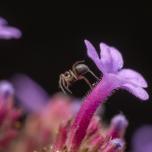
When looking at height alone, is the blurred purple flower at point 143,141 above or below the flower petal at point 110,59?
below

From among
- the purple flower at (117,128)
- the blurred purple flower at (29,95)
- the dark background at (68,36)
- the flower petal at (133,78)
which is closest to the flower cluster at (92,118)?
the flower petal at (133,78)

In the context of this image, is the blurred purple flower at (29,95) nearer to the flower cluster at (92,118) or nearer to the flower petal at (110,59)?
the flower cluster at (92,118)

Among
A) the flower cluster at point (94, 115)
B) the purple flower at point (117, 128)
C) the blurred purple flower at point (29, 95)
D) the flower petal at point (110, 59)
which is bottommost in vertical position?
the blurred purple flower at point (29, 95)

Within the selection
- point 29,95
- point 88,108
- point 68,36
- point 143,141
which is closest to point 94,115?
point 88,108

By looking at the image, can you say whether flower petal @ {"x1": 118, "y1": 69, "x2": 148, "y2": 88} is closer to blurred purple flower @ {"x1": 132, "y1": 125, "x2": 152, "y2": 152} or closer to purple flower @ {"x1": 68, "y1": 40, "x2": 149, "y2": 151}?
purple flower @ {"x1": 68, "y1": 40, "x2": 149, "y2": 151}

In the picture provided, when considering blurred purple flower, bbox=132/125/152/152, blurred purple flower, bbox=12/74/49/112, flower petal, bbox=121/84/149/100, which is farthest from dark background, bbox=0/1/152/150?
flower petal, bbox=121/84/149/100

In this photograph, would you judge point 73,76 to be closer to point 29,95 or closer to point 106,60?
point 106,60

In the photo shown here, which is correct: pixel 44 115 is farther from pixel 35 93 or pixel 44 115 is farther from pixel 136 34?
pixel 136 34

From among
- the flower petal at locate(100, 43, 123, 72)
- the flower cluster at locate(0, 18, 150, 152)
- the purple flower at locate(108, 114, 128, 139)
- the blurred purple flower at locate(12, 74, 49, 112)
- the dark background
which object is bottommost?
the dark background

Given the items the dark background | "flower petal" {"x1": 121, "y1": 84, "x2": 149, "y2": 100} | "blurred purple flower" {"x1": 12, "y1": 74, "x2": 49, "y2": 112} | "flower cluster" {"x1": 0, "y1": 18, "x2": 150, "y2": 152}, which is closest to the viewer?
"flower petal" {"x1": 121, "y1": 84, "x2": 149, "y2": 100}
